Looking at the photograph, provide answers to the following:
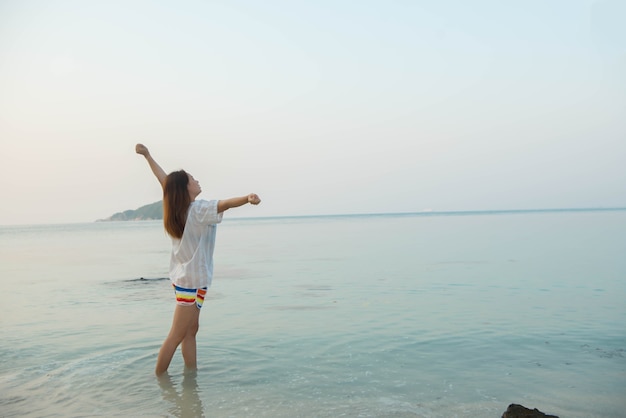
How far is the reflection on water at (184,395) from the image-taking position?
5.08 meters

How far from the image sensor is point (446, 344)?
7383 mm

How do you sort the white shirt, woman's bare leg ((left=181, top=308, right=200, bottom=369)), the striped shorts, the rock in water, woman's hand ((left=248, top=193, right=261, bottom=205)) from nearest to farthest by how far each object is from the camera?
the rock in water, woman's hand ((left=248, top=193, right=261, bottom=205)), the white shirt, the striped shorts, woman's bare leg ((left=181, top=308, right=200, bottom=369))

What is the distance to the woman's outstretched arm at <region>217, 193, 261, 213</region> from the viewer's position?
16.3 ft

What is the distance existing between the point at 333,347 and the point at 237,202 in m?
2.89

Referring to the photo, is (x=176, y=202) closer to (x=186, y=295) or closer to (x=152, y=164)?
(x=152, y=164)

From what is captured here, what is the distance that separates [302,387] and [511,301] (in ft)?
20.2

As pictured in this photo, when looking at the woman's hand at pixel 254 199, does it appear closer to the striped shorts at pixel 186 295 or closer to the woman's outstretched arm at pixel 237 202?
A: the woman's outstretched arm at pixel 237 202

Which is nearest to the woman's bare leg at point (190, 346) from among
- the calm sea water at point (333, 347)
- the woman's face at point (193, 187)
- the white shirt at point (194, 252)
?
the calm sea water at point (333, 347)

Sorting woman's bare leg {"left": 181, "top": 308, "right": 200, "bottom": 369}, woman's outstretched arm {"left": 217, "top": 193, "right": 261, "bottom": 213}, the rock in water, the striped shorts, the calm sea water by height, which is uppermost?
woman's outstretched arm {"left": 217, "top": 193, "right": 261, "bottom": 213}

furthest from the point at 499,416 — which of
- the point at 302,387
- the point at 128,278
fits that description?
the point at 128,278

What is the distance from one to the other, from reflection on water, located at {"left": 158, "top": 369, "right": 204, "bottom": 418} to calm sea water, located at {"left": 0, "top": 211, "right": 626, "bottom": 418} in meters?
0.02

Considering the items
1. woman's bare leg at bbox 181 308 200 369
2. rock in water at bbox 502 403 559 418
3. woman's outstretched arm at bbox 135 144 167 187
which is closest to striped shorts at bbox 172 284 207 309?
woman's bare leg at bbox 181 308 200 369

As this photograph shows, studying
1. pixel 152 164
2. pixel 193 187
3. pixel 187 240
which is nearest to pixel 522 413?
pixel 187 240

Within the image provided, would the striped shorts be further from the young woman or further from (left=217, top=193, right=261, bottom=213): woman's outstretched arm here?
(left=217, top=193, right=261, bottom=213): woman's outstretched arm
